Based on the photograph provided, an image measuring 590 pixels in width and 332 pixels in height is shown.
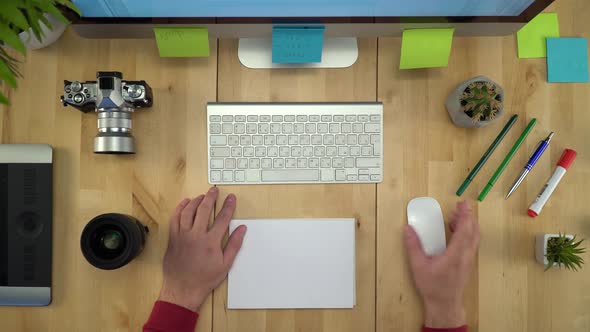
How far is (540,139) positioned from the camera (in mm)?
743

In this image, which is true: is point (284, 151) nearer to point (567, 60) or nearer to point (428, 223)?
point (428, 223)

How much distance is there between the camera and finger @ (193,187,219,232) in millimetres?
717

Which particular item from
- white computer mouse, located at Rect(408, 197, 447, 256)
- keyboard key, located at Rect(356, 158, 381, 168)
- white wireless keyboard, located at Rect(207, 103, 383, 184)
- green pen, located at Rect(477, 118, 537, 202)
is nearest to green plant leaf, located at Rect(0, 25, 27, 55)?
white wireless keyboard, located at Rect(207, 103, 383, 184)

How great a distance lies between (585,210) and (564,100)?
0.23 m

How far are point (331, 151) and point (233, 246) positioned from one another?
27 centimetres

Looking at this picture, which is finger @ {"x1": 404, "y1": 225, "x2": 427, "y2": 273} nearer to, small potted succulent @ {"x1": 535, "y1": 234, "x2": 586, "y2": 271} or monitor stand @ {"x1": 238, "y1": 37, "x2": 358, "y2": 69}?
small potted succulent @ {"x1": 535, "y1": 234, "x2": 586, "y2": 271}

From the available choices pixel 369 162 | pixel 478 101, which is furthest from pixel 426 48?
pixel 369 162

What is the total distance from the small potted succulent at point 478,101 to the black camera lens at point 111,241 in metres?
0.65

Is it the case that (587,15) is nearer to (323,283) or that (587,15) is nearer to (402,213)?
(402,213)

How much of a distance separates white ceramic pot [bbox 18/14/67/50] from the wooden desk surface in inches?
0.9

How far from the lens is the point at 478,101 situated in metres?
0.67

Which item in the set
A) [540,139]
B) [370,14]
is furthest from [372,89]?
[540,139]

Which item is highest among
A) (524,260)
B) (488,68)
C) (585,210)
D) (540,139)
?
(488,68)

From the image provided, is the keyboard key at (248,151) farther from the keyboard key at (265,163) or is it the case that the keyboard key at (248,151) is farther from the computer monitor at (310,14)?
the computer monitor at (310,14)
